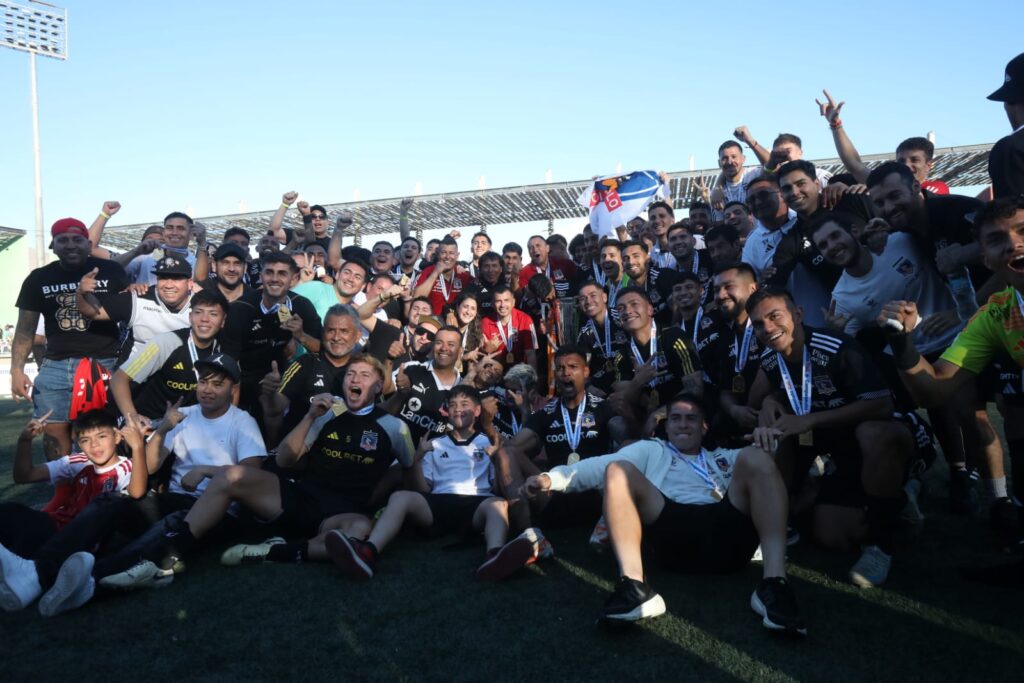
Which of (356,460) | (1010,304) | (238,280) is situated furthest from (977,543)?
(238,280)

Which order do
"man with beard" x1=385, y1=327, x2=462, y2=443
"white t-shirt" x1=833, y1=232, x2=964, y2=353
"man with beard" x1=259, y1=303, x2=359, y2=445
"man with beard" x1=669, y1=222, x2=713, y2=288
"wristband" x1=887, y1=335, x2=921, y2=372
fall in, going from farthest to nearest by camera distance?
"man with beard" x1=669, y1=222, x2=713, y2=288 → "man with beard" x1=385, y1=327, x2=462, y2=443 → "man with beard" x1=259, y1=303, x2=359, y2=445 → "white t-shirt" x1=833, y1=232, x2=964, y2=353 → "wristband" x1=887, y1=335, x2=921, y2=372

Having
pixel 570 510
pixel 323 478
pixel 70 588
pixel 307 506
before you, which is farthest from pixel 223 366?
pixel 570 510

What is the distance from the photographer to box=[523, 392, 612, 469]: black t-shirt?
5.73 m

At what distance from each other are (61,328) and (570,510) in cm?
512

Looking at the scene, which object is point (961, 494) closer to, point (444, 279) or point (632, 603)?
point (632, 603)

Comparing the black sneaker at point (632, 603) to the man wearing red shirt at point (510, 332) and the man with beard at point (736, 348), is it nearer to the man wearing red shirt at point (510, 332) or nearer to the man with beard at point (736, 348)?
the man with beard at point (736, 348)

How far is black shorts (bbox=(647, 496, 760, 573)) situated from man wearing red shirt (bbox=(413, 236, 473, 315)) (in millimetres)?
5271

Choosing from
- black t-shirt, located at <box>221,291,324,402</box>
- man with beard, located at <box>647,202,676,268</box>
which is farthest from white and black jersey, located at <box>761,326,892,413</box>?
black t-shirt, located at <box>221,291,324,402</box>

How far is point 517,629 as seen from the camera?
11.8 ft

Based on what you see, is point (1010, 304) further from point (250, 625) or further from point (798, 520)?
point (250, 625)

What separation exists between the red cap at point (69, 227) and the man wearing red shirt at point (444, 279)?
357cm

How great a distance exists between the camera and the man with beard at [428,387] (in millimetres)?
6324

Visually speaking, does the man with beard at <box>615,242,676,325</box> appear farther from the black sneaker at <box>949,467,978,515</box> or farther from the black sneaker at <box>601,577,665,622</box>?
the black sneaker at <box>601,577,665,622</box>

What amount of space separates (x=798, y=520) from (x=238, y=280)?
5.34m
